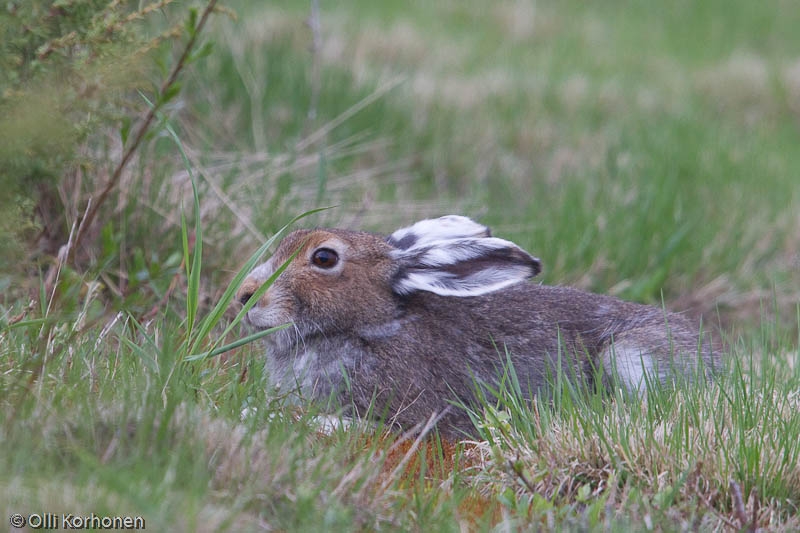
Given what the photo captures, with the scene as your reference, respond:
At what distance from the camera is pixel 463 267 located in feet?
17.4

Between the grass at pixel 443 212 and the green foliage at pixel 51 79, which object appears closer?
the grass at pixel 443 212

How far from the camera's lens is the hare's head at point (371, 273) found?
5172mm

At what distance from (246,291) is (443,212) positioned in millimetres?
3068

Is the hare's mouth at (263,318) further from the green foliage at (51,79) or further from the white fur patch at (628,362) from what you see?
the white fur patch at (628,362)

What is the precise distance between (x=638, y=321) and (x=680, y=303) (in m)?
2.45

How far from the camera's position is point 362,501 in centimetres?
356

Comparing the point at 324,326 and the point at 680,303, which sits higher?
the point at 324,326

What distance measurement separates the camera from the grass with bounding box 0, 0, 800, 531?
11.5 ft

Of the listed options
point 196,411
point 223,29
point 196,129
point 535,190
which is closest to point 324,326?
point 196,411

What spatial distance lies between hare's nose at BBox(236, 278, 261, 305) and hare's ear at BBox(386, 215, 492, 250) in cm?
90

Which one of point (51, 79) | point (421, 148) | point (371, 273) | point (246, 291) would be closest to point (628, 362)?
point (371, 273)

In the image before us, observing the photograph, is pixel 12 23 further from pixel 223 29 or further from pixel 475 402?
pixel 223 29

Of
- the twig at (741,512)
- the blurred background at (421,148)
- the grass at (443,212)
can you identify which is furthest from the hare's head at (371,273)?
the twig at (741,512)

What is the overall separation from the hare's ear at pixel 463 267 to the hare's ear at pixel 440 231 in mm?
115
